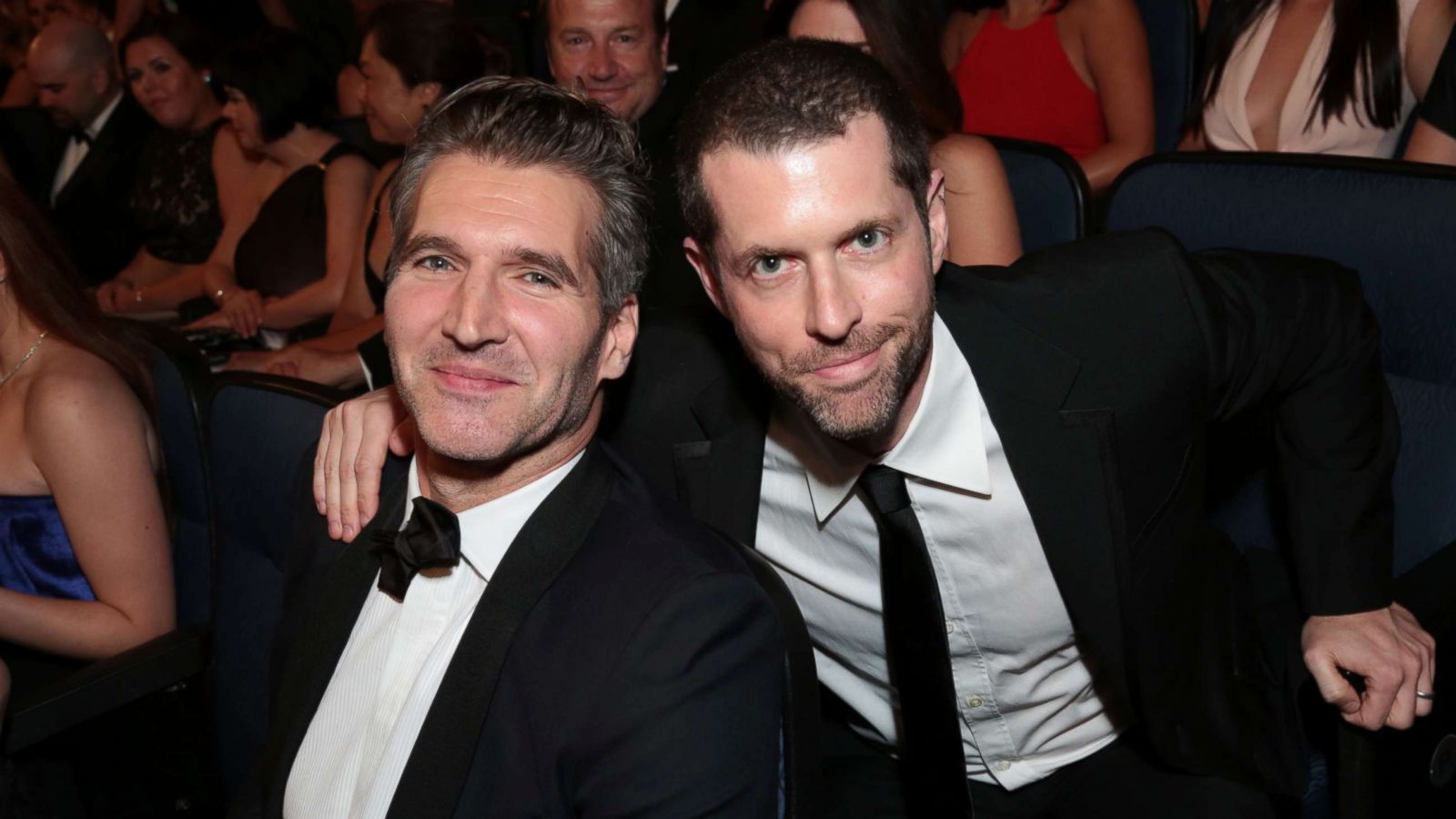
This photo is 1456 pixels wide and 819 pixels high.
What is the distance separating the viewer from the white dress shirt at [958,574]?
4.93ft

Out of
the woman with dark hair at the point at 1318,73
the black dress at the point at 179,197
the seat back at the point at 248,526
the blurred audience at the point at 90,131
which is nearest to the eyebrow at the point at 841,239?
the seat back at the point at 248,526

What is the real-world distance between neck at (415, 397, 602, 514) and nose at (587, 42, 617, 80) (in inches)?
56.2

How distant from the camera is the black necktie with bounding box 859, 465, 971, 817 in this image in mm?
1440

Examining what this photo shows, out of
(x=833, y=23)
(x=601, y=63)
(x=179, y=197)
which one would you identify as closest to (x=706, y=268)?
(x=833, y=23)

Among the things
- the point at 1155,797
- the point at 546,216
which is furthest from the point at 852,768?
the point at 546,216

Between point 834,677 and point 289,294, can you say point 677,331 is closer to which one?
point 834,677

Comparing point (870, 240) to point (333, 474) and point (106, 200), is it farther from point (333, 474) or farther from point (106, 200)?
point (106, 200)

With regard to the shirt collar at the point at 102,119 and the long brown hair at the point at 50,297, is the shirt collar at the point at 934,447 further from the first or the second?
the shirt collar at the point at 102,119

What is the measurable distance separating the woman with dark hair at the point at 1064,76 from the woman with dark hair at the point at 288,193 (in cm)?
161

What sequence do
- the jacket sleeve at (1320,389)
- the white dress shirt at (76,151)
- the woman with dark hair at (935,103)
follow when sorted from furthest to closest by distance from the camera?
the white dress shirt at (76,151)
the woman with dark hair at (935,103)
the jacket sleeve at (1320,389)

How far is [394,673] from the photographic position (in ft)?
4.37

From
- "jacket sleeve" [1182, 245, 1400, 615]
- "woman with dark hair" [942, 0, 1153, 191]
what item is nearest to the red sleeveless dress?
"woman with dark hair" [942, 0, 1153, 191]

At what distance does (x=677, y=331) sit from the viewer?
1688 mm

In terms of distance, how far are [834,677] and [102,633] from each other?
1.03m
